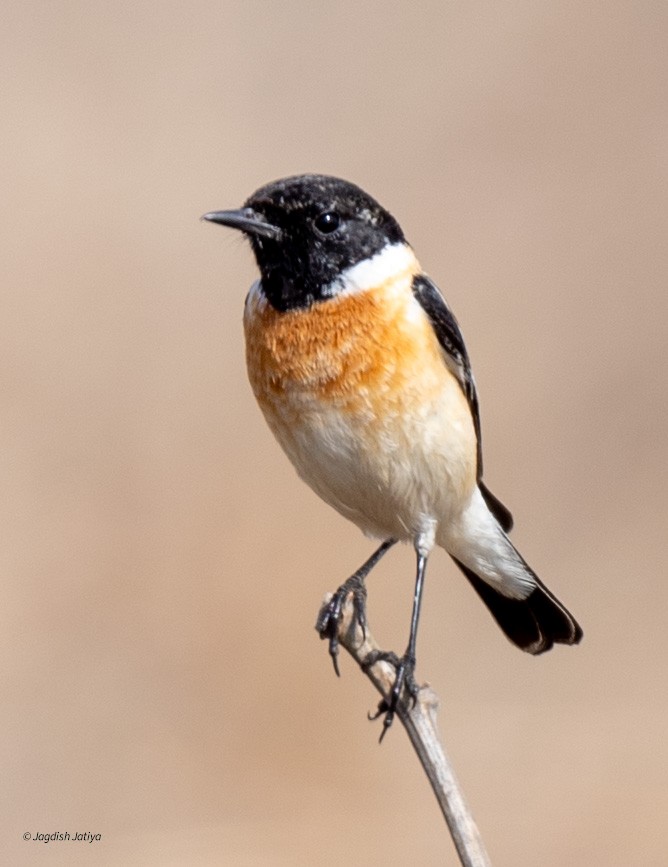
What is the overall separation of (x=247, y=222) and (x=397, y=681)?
1.35 meters

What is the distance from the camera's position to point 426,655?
289 inches

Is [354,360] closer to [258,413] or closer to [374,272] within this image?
[374,272]

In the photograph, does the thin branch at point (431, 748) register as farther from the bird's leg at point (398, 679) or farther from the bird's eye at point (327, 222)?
the bird's eye at point (327, 222)

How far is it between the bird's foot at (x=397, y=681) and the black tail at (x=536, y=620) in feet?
2.87

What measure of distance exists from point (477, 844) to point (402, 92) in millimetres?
6107

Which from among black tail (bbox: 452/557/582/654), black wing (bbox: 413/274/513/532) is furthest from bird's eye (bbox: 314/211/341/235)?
black tail (bbox: 452/557/582/654)

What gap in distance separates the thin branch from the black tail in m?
1.06

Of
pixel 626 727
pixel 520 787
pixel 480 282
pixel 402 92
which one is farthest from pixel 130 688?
pixel 402 92

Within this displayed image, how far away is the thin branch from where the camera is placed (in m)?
3.18

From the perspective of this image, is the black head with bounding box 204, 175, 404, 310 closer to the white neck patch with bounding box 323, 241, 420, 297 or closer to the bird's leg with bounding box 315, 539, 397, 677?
the white neck patch with bounding box 323, 241, 420, 297

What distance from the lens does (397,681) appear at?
398 centimetres

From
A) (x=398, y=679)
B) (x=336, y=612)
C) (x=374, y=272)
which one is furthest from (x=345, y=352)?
(x=398, y=679)

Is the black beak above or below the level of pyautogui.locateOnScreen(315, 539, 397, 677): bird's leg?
above

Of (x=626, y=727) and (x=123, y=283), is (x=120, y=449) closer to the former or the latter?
(x=123, y=283)
